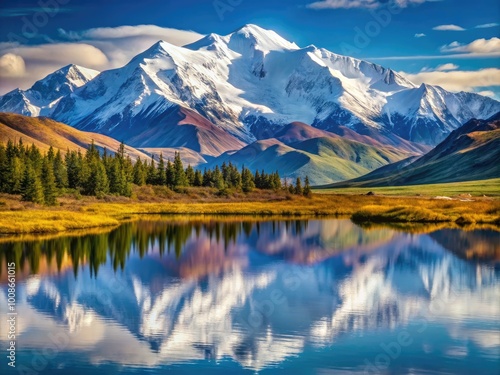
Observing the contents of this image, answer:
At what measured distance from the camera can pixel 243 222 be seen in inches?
4289

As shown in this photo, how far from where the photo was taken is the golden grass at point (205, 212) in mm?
88500

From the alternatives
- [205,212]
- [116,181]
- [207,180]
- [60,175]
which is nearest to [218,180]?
[207,180]

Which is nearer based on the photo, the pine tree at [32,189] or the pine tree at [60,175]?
the pine tree at [32,189]

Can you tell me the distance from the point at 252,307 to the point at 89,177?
10340 centimetres

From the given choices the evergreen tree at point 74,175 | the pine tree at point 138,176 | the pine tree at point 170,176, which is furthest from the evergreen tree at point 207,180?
the evergreen tree at point 74,175

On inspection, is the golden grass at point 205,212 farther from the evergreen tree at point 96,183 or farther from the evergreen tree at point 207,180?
the evergreen tree at point 207,180

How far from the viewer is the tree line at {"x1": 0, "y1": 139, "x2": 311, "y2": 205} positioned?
385ft

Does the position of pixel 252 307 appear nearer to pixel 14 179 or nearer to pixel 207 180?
pixel 14 179

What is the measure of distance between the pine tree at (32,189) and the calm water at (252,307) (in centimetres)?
3546

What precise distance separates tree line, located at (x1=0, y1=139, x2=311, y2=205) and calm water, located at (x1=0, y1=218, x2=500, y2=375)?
42.3m

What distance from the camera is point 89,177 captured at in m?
141

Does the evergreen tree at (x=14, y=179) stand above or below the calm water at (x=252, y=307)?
above

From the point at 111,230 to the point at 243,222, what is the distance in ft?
86.3

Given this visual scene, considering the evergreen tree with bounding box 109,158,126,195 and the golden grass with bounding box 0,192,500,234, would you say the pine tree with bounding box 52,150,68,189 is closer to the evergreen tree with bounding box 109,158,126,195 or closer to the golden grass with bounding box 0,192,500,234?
the golden grass with bounding box 0,192,500,234
